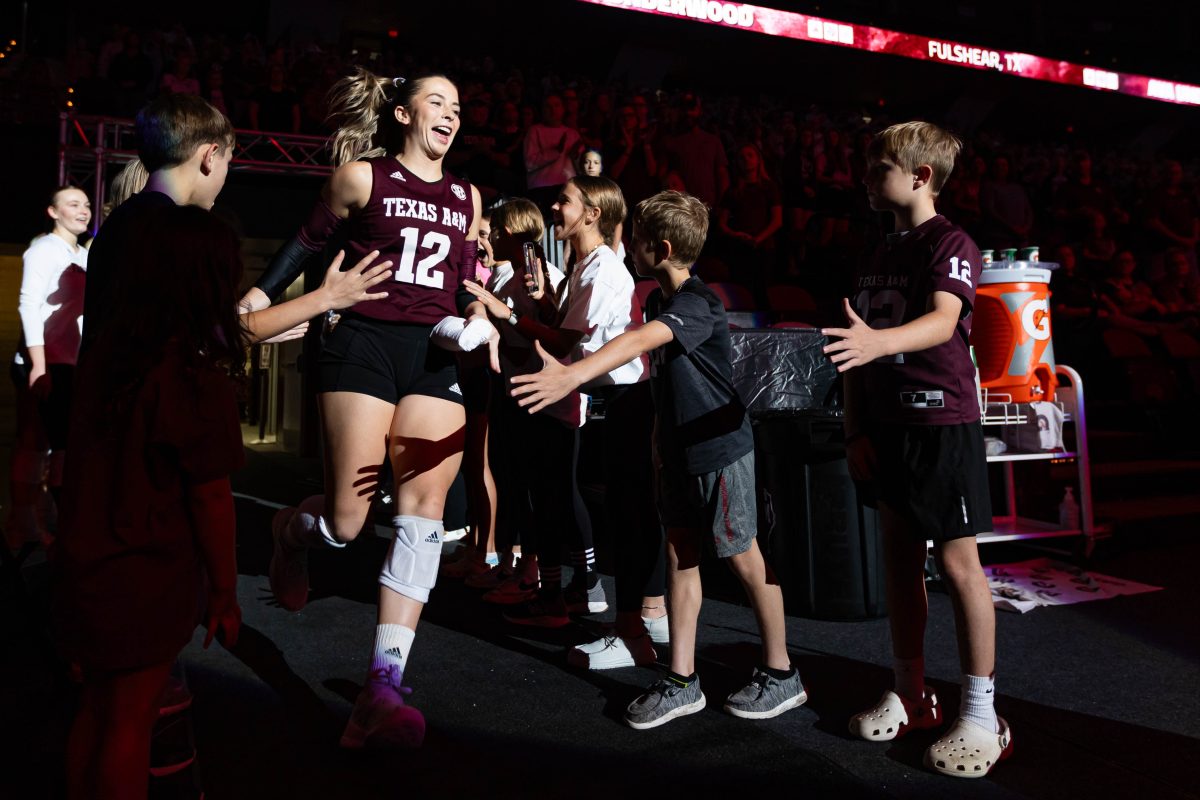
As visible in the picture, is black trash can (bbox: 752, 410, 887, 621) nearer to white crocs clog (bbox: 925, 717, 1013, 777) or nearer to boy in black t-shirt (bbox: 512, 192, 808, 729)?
boy in black t-shirt (bbox: 512, 192, 808, 729)

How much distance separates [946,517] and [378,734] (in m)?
1.54

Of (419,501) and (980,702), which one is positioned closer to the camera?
(980,702)

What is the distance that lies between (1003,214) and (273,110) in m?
7.76

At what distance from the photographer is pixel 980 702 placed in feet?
6.88

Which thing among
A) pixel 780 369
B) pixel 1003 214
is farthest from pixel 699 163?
pixel 780 369

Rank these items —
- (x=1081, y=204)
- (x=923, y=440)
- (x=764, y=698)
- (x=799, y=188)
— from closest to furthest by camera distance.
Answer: (x=923, y=440) < (x=764, y=698) < (x=799, y=188) < (x=1081, y=204)

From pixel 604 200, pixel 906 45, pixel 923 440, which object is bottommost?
pixel 923 440

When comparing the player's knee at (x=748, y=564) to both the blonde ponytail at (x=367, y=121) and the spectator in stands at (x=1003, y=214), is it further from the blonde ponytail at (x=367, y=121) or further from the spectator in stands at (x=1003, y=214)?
the spectator in stands at (x=1003, y=214)

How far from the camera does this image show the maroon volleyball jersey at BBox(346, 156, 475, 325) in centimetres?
230

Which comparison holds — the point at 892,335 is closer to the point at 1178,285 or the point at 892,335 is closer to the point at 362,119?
the point at 362,119

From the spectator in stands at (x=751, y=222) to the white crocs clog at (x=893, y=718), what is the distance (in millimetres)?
5814

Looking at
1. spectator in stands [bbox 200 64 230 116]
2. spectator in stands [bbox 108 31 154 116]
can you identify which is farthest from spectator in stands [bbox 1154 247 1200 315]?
spectator in stands [bbox 108 31 154 116]

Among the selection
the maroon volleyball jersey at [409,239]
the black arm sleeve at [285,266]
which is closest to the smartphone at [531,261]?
the maroon volleyball jersey at [409,239]

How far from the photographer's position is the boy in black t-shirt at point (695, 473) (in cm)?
233
